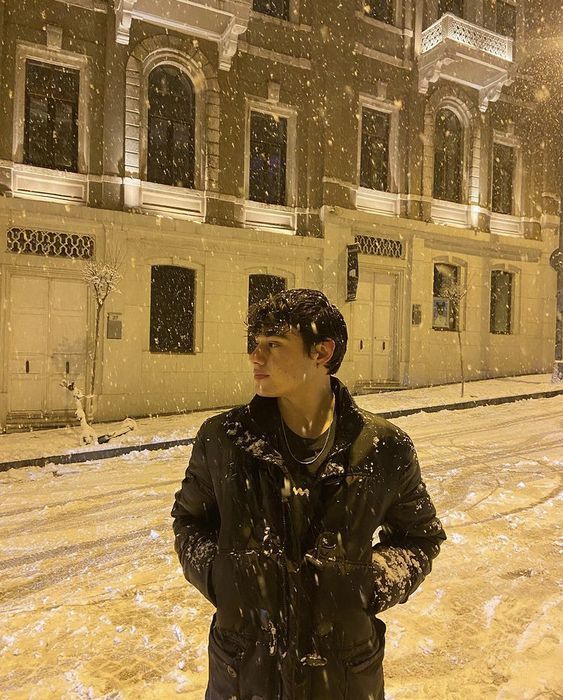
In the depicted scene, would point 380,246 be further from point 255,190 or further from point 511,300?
point 511,300

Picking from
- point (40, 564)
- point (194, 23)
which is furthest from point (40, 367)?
point (194, 23)

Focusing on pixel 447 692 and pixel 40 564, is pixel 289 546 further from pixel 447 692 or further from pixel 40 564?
pixel 40 564

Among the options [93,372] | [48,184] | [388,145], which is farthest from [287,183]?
[93,372]

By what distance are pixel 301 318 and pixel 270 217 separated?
570 inches

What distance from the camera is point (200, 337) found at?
14.5 metres

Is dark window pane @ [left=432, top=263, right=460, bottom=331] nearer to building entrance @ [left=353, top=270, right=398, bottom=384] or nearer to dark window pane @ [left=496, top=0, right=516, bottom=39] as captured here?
building entrance @ [left=353, top=270, right=398, bottom=384]

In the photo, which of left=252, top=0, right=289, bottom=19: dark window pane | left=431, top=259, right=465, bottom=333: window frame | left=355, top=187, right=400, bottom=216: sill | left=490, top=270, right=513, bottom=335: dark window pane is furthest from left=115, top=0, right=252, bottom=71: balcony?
left=490, top=270, right=513, bottom=335: dark window pane

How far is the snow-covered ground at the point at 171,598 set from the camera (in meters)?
3.39

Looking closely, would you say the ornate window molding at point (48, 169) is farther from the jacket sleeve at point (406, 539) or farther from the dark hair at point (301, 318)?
the jacket sleeve at point (406, 539)

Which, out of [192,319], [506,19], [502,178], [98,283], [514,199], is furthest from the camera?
[514,199]

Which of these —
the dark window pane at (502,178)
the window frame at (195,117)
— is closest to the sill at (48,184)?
the window frame at (195,117)

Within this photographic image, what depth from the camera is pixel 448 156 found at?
62.2 ft

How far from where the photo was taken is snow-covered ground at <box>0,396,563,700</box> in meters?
3.39

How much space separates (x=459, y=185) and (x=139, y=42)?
37.2 ft
